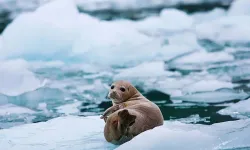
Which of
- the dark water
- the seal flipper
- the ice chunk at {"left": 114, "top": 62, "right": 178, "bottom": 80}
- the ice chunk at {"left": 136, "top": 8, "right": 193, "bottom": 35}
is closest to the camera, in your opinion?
the seal flipper

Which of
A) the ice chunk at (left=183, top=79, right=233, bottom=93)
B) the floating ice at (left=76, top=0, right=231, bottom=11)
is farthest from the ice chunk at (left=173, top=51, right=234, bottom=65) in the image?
the floating ice at (left=76, top=0, right=231, bottom=11)

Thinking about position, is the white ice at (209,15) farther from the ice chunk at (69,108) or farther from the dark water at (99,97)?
the ice chunk at (69,108)

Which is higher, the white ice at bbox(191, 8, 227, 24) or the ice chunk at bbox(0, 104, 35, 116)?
the white ice at bbox(191, 8, 227, 24)

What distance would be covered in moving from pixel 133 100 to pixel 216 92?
2.99 metres

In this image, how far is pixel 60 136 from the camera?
3619 mm

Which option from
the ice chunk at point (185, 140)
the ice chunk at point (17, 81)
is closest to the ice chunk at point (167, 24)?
the ice chunk at point (17, 81)

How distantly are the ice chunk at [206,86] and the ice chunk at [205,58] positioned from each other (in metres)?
1.92

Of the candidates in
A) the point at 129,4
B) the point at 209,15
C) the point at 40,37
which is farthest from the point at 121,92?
the point at 129,4

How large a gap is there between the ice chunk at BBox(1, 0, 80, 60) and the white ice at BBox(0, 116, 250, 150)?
450 centimetres

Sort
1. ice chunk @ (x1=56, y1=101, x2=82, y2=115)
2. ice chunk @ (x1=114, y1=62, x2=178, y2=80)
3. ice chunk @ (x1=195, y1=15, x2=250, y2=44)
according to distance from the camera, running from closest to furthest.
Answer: ice chunk @ (x1=56, y1=101, x2=82, y2=115) → ice chunk @ (x1=114, y1=62, x2=178, y2=80) → ice chunk @ (x1=195, y1=15, x2=250, y2=44)

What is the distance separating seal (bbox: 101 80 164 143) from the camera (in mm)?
2885

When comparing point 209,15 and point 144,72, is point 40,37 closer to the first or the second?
point 144,72

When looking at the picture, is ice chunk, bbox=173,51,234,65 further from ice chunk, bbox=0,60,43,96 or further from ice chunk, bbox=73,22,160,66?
ice chunk, bbox=0,60,43,96

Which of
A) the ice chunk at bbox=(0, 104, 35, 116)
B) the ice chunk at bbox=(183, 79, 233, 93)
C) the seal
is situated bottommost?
the ice chunk at bbox=(183, 79, 233, 93)
